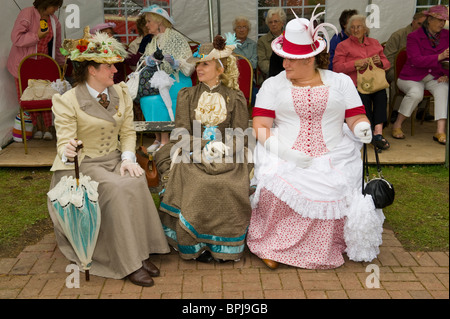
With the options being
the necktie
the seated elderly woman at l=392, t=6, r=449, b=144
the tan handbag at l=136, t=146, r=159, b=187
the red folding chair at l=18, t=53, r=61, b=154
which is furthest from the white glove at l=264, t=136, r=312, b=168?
the red folding chair at l=18, t=53, r=61, b=154

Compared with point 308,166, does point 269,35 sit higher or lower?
higher

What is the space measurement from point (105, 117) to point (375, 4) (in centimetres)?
477

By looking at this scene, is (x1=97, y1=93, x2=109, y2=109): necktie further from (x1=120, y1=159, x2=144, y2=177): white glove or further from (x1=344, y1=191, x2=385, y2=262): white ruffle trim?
(x1=344, y1=191, x2=385, y2=262): white ruffle trim

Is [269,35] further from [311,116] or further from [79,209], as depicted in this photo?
[79,209]

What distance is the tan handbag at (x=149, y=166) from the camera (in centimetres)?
388

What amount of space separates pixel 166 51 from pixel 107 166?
85.4 inches

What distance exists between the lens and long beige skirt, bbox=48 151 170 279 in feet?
11.1

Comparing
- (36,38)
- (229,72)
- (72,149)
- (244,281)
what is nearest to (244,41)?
(36,38)

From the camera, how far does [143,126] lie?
4.68 meters

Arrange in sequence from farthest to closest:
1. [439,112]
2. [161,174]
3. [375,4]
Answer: [375,4]
[439,112]
[161,174]

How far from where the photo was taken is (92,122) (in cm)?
356

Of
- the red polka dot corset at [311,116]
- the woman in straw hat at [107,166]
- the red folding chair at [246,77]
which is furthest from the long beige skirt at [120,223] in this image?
the red folding chair at [246,77]

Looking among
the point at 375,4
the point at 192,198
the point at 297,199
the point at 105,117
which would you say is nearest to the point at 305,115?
the point at 297,199

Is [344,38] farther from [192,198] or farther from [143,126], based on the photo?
[192,198]
